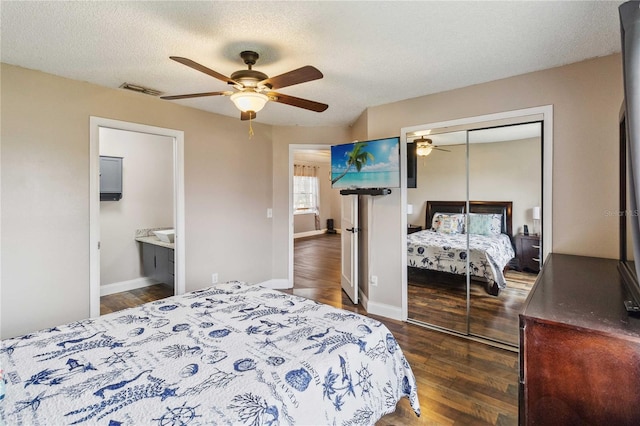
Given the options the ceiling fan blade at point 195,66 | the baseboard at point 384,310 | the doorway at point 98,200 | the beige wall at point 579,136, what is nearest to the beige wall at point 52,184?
the doorway at point 98,200

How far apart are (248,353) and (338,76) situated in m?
2.20

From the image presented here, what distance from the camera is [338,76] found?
103 inches

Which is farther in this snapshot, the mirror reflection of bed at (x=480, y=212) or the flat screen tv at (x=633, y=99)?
the mirror reflection of bed at (x=480, y=212)

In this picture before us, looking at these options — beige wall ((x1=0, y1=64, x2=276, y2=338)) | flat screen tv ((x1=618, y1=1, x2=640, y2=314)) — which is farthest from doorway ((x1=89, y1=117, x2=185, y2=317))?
flat screen tv ((x1=618, y1=1, x2=640, y2=314))

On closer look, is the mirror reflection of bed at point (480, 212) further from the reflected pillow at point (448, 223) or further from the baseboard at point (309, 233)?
the baseboard at point (309, 233)

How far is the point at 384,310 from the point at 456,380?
4.08ft

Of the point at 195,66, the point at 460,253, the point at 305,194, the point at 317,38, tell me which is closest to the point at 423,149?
the point at 460,253

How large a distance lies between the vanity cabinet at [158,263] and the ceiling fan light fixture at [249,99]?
2.59 meters

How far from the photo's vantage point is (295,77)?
6.11ft

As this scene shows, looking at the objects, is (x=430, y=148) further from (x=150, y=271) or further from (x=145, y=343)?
(x=150, y=271)

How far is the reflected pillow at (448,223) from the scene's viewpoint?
9.95ft

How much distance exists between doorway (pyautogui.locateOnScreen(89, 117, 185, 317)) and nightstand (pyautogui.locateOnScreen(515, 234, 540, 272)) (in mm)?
3372

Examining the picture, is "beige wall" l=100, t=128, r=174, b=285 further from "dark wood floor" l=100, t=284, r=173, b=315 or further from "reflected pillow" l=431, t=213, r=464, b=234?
"reflected pillow" l=431, t=213, r=464, b=234

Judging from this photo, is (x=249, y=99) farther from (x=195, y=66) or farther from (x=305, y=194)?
(x=305, y=194)
